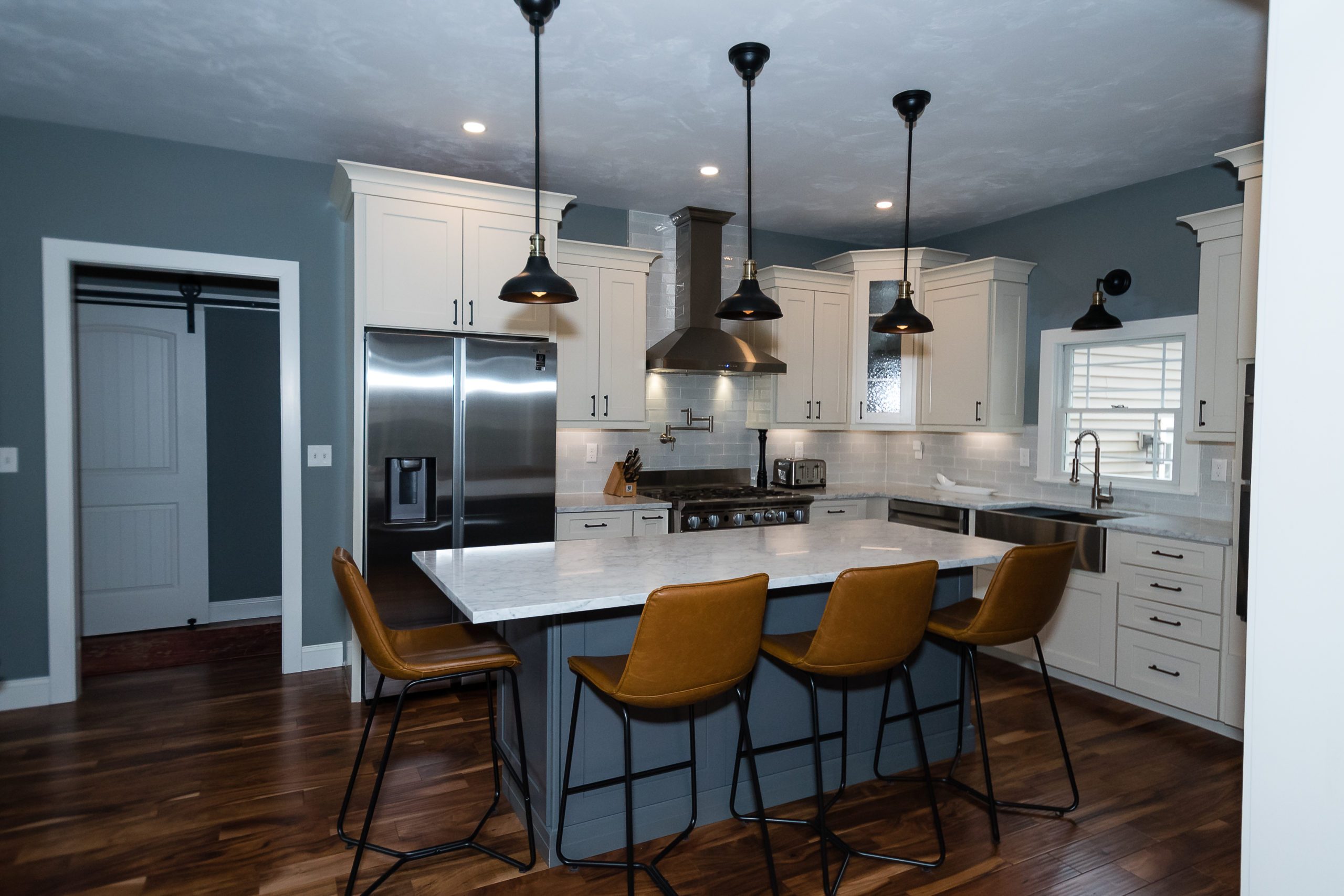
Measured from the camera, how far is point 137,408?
4.84 metres

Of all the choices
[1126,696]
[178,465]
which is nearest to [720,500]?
[1126,696]

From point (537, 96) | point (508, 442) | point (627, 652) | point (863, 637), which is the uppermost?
point (537, 96)

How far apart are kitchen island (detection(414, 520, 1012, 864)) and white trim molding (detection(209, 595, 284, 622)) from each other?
134 inches

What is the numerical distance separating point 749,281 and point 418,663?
1.82 metres

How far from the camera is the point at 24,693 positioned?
362 cm

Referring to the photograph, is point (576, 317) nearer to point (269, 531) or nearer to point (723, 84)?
point (723, 84)

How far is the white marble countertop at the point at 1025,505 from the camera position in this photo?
11.7 feet

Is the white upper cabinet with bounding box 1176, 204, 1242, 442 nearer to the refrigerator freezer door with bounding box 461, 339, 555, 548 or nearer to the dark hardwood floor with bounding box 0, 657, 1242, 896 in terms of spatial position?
the dark hardwood floor with bounding box 0, 657, 1242, 896

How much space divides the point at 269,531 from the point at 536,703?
151 inches

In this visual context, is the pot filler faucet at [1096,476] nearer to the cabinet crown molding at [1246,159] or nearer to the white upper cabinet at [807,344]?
the white upper cabinet at [807,344]

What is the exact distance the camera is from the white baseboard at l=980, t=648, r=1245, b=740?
11.2 feet

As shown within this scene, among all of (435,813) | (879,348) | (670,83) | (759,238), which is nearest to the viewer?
(435,813)

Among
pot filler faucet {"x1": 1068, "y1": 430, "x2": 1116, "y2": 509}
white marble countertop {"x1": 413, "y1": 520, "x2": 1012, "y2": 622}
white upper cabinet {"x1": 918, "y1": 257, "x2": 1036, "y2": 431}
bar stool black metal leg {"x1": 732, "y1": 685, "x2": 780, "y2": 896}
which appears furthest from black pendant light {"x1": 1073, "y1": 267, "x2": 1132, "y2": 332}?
bar stool black metal leg {"x1": 732, "y1": 685, "x2": 780, "y2": 896}

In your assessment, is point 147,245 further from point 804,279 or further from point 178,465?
point 804,279
